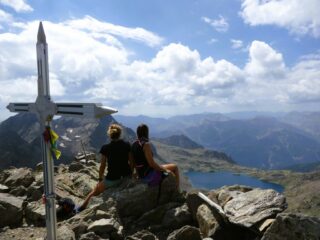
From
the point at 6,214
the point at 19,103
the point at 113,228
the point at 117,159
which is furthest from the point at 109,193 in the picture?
the point at 19,103

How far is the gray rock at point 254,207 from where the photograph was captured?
40.1ft

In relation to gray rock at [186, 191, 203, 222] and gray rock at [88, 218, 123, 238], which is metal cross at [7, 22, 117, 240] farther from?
gray rock at [186, 191, 203, 222]

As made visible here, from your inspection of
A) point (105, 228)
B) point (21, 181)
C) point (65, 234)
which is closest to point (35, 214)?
point (65, 234)

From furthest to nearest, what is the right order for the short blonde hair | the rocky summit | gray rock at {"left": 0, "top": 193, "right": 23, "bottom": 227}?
the short blonde hair
gray rock at {"left": 0, "top": 193, "right": 23, "bottom": 227}
the rocky summit

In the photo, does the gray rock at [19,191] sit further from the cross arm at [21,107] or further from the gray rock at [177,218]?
the cross arm at [21,107]

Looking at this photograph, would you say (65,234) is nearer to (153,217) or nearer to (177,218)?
(153,217)

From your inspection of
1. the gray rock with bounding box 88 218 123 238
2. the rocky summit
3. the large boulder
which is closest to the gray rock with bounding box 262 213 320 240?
the rocky summit

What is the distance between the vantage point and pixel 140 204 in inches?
631

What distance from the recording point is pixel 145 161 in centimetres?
1656

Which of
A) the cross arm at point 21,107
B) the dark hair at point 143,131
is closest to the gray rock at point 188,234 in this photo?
the dark hair at point 143,131

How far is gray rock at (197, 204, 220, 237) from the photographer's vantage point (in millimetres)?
13234

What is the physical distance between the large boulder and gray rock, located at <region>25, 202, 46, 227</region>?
2895 millimetres

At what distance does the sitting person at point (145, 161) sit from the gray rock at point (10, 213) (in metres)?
5.72

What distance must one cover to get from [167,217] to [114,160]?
3.71 metres
